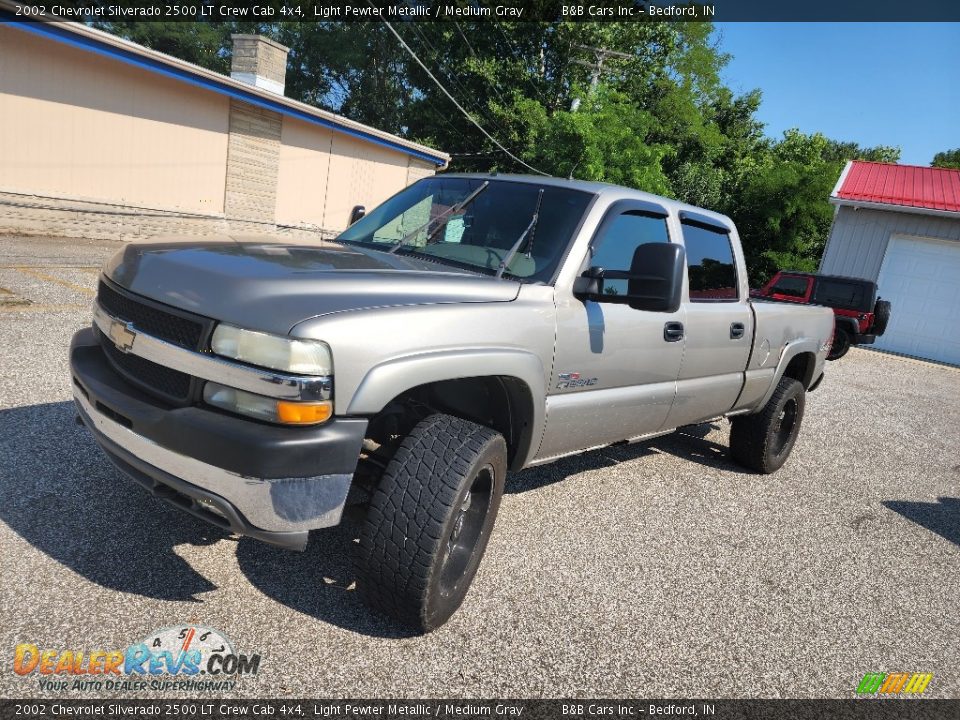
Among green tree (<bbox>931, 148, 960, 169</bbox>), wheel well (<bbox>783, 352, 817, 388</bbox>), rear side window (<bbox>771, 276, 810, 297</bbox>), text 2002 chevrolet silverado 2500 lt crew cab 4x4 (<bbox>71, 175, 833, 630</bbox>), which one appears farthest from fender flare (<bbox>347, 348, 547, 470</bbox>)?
green tree (<bbox>931, 148, 960, 169</bbox>)

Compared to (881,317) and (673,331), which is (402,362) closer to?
(673,331)

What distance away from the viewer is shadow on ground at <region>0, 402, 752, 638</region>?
9.37ft

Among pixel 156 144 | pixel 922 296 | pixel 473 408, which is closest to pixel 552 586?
pixel 473 408

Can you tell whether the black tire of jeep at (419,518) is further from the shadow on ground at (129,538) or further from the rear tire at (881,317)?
the rear tire at (881,317)

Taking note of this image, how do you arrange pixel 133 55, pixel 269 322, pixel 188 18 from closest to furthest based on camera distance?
pixel 269 322 → pixel 133 55 → pixel 188 18

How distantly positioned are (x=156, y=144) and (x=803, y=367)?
13.2 m

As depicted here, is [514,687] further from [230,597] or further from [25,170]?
[25,170]

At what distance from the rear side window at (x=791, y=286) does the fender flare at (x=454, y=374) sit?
41.9 ft

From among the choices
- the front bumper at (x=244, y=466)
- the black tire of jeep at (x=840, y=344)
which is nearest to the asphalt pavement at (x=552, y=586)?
the front bumper at (x=244, y=466)

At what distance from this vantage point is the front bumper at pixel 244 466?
89.0 inches

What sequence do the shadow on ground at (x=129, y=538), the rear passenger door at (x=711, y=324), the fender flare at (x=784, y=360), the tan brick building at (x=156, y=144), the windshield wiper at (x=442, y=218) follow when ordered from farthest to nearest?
the tan brick building at (x=156, y=144), the fender flare at (x=784, y=360), the rear passenger door at (x=711, y=324), the windshield wiper at (x=442, y=218), the shadow on ground at (x=129, y=538)

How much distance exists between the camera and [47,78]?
40.3 ft

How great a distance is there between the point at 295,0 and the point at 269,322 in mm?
40008

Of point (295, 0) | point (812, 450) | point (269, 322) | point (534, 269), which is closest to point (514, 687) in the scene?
point (269, 322)
